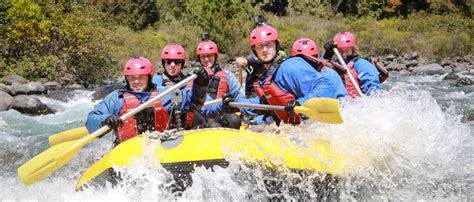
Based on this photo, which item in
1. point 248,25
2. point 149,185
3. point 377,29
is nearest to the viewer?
point 149,185

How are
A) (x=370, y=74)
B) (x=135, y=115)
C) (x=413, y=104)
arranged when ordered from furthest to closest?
(x=370, y=74) < (x=413, y=104) < (x=135, y=115)

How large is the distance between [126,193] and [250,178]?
832mm

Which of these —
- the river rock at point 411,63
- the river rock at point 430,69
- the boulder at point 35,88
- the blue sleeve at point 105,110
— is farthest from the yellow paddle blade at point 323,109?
the river rock at point 411,63

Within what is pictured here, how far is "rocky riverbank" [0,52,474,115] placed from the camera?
Result: 37.4 ft

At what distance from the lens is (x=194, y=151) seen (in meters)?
3.51

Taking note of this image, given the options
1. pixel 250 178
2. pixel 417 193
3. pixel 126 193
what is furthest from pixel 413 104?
pixel 126 193

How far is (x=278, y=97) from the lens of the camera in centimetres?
459

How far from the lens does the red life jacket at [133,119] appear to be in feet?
14.4

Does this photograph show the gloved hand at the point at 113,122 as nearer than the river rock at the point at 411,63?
Yes

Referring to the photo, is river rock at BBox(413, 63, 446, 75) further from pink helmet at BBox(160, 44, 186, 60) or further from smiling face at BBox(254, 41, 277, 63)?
smiling face at BBox(254, 41, 277, 63)

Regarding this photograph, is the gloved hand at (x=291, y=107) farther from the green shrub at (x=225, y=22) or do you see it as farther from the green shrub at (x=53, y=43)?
the green shrub at (x=225, y=22)

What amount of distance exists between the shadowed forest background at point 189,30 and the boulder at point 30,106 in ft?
13.6

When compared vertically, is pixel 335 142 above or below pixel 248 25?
above

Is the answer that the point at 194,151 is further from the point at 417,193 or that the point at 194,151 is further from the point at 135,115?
the point at 417,193
